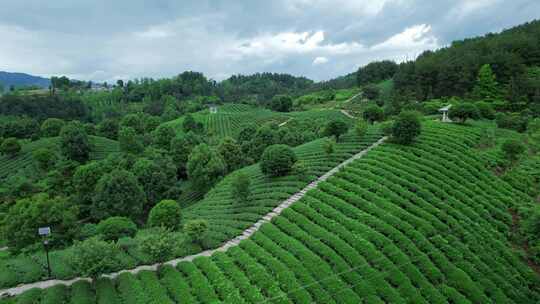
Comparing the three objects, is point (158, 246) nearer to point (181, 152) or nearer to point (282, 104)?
point (181, 152)

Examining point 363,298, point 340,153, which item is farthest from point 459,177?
point 363,298

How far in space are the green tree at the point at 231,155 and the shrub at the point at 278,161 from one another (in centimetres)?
1468

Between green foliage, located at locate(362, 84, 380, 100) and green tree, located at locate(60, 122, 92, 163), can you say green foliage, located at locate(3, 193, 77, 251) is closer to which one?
green tree, located at locate(60, 122, 92, 163)

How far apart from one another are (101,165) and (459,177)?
4415 centimetres

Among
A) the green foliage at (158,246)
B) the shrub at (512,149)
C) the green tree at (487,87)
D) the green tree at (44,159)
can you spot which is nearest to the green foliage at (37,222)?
the green foliage at (158,246)

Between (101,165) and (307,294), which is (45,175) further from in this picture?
(307,294)

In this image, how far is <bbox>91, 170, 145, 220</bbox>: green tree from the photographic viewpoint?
32.9 meters

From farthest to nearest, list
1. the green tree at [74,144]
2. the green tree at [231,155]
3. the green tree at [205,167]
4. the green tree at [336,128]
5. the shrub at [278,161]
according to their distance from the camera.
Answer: the green tree at [74,144]
the green tree at [231,155]
the green tree at [205,167]
the green tree at [336,128]
the shrub at [278,161]

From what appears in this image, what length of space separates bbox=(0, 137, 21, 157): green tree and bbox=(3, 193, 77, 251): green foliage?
4745 cm

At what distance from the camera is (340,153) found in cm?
3441

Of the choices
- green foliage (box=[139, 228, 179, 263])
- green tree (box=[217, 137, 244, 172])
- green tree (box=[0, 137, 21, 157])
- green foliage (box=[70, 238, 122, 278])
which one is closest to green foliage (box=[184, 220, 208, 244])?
green foliage (box=[139, 228, 179, 263])

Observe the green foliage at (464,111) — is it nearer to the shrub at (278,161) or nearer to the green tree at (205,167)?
the shrub at (278,161)

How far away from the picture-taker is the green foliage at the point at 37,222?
71.0ft

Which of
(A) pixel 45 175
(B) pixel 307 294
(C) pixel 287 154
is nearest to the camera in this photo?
(B) pixel 307 294
